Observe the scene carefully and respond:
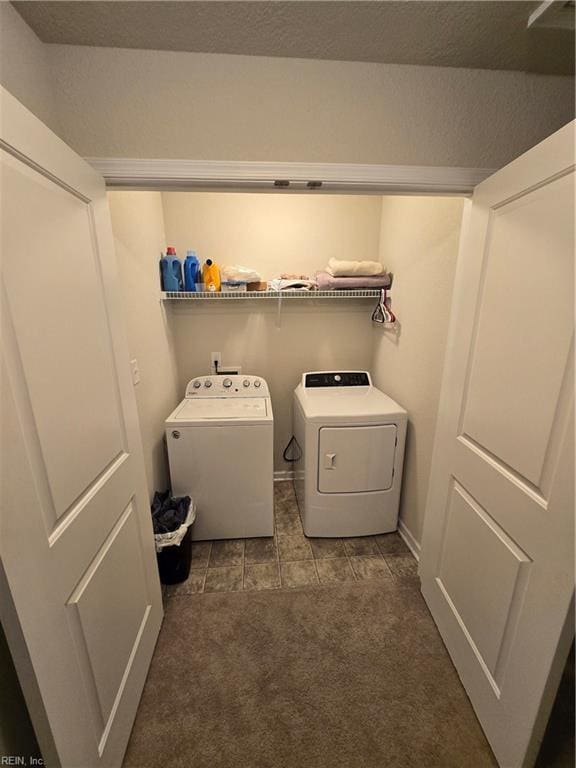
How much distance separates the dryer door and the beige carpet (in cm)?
60

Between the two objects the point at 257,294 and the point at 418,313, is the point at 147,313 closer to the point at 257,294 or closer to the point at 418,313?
the point at 257,294

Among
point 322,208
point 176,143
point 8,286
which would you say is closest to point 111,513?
point 8,286

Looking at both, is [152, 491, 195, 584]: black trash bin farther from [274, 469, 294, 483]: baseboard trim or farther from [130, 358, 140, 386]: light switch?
[274, 469, 294, 483]: baseboard trim

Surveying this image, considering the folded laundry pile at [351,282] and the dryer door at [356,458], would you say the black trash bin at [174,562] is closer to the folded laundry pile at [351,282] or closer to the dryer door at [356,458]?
the dryer door at [356,458]

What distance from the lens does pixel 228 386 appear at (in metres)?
2.38

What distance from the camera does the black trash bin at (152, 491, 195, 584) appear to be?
5.43 feet

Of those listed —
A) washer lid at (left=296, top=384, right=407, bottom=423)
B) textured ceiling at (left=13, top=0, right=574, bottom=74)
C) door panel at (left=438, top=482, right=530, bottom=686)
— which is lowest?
door panel at (left=438, top=482, right=530, bottom=686)

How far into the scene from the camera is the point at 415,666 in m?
1.33

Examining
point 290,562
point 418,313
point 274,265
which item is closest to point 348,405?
point 418,313

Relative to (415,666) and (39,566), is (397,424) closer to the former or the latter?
(415,666)

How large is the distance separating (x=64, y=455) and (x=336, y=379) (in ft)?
6.30

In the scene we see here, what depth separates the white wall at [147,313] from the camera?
5.13 ft

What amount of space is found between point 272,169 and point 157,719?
219 centimetres

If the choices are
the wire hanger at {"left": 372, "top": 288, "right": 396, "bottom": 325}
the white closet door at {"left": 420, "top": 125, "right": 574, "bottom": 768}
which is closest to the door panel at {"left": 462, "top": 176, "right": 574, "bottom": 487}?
the white closet door at {"left": 420, "top": 125, "right": 574, "bottom": 768}
